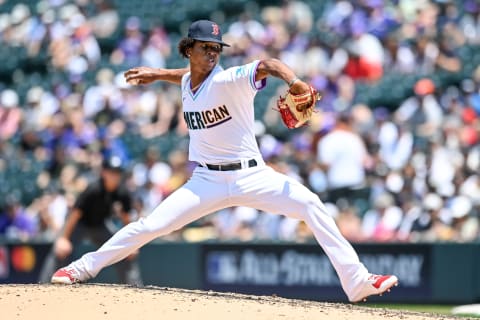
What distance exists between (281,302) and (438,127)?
722 centimetres

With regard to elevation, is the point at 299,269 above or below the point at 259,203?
below

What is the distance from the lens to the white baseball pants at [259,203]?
7371 mm

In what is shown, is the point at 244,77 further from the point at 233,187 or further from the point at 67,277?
the point at 67,277

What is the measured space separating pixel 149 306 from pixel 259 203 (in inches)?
40.3

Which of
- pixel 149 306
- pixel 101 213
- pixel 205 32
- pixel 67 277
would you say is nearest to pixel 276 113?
pixel 101 213

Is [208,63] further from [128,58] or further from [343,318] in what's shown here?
[128,58]

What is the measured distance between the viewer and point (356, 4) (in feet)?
53.4

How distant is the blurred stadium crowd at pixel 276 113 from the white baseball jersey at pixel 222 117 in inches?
214

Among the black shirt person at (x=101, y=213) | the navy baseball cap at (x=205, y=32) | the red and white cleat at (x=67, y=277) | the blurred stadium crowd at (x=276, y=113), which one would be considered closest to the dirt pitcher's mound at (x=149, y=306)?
the red and white cleat at (x=67, y=277)

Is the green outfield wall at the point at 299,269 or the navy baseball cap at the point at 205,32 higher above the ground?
the navy baseball cap at the point at 205,32

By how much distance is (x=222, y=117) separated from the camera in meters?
7.41

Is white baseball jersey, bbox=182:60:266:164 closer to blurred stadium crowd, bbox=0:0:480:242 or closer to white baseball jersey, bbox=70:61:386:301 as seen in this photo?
white baseball jersey, bbox=70:61:386:301

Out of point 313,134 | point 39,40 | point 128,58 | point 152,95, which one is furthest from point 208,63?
point 39,40

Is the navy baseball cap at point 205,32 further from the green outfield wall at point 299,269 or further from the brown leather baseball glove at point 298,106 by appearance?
the green outfield wall at point 299,269
